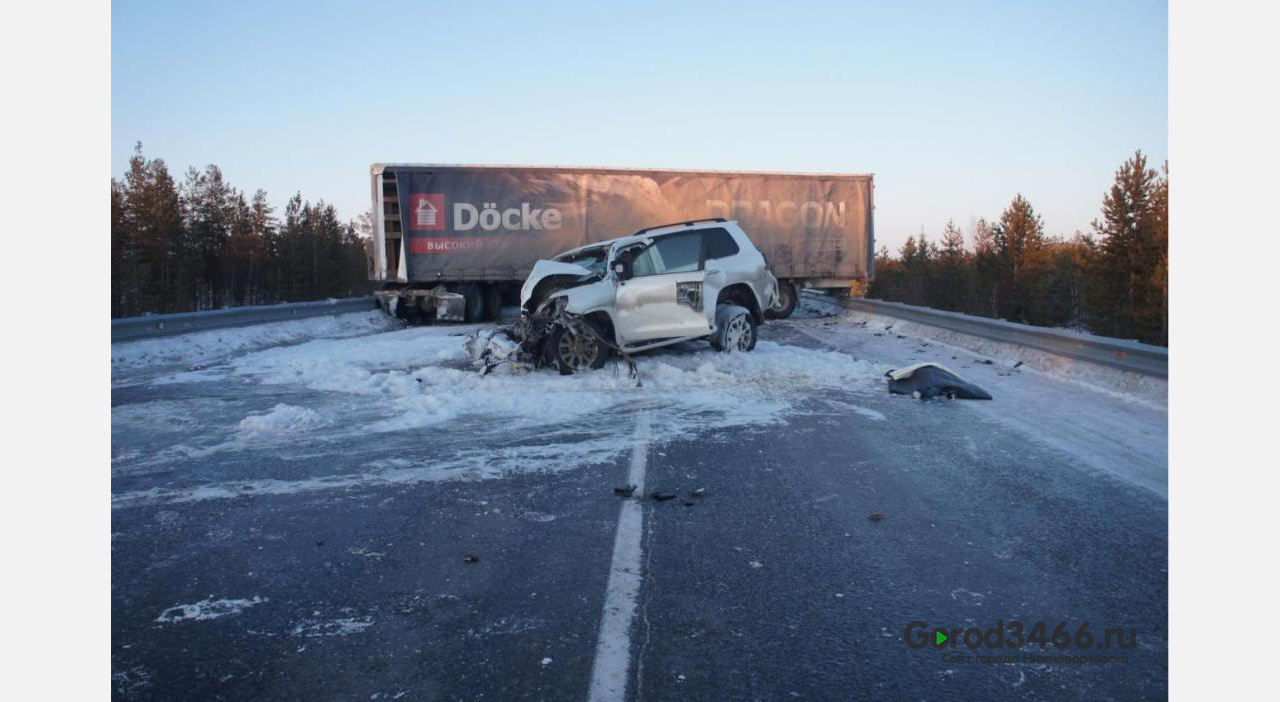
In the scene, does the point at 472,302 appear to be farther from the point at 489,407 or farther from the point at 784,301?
the point at 489,407

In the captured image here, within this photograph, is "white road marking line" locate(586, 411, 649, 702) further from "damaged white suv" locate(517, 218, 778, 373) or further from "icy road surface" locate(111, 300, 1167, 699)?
"damaged white suv" locate(517, 218, 778, 373)

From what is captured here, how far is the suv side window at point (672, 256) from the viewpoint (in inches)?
413

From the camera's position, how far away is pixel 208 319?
14.9 m

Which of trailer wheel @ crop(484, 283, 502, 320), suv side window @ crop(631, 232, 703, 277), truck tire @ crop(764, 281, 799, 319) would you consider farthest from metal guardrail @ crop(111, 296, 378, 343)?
truck tire @ crop(764, 281, 799, 319)

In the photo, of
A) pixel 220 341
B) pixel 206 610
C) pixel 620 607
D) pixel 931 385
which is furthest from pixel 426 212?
pixel 620 607

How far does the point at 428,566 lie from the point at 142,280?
148 feet

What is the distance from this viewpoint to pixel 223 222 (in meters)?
53.8

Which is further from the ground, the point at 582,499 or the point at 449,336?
the point at 449,336

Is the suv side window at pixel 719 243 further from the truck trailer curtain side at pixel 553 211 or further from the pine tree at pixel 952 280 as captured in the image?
the pine tree at pixel 952 280

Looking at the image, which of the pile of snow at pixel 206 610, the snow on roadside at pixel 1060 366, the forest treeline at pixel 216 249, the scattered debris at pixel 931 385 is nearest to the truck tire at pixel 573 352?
the scattered debris at pixel 931 385

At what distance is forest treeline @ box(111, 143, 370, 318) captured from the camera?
4475 centimetres

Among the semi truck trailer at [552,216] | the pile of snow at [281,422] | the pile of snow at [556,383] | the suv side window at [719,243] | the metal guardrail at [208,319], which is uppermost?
the semi truck trailer at [552,216]

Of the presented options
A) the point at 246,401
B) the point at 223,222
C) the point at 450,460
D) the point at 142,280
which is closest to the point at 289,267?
the point at 223,222

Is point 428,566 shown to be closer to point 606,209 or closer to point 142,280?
point 606,209
